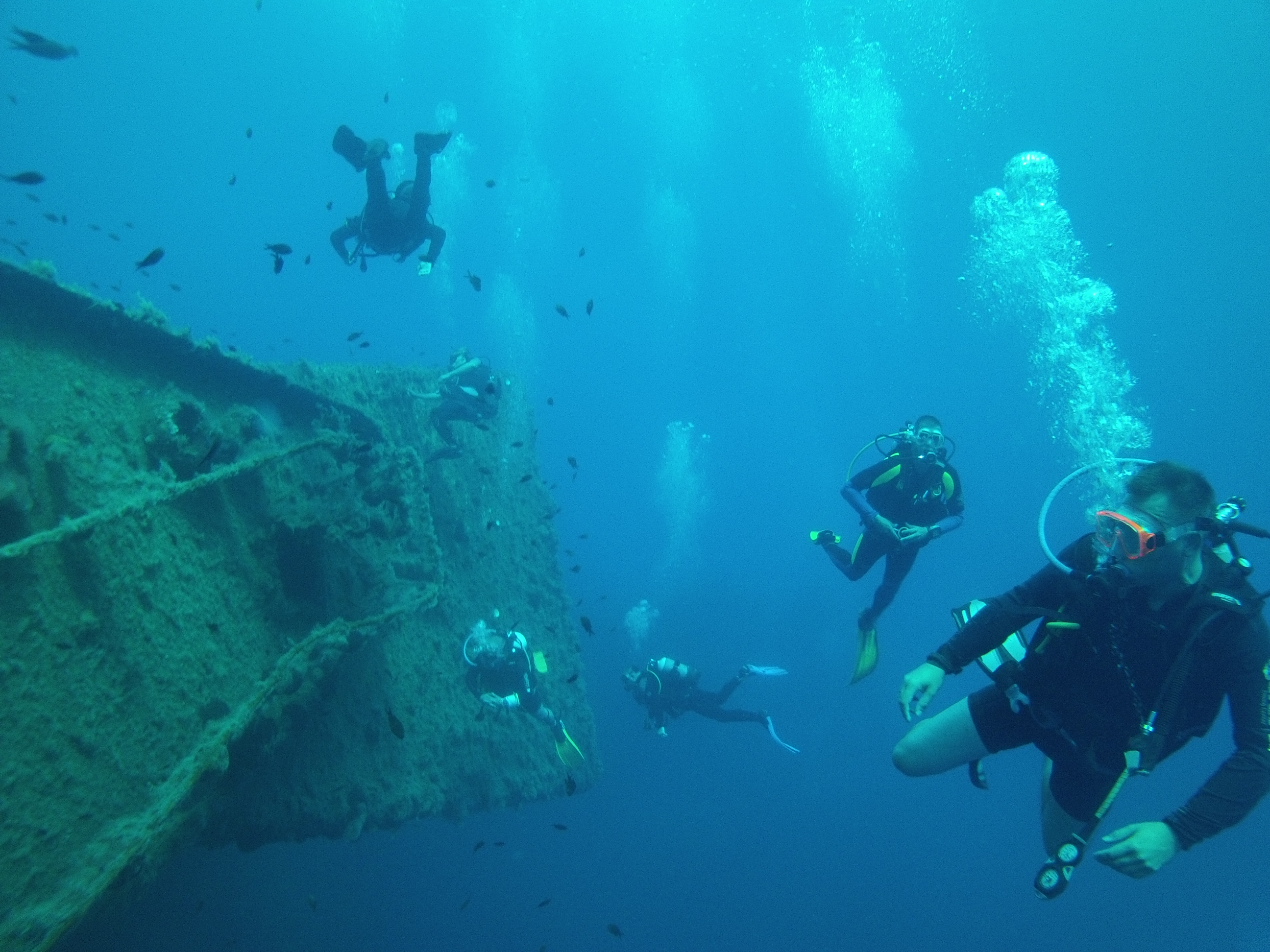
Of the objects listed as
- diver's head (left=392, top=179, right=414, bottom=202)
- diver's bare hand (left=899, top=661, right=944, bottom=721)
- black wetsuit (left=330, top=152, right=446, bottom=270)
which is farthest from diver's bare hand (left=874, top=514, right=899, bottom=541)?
Answer: diver's head (left=392, top=179, right=414, bottom=202)

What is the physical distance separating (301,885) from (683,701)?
27.1ft

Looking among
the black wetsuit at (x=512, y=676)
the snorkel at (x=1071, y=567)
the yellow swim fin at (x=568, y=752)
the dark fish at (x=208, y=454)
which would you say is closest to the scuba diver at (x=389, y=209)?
the dark fish at (x=208, y=454)

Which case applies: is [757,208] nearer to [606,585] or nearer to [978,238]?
[978,238]

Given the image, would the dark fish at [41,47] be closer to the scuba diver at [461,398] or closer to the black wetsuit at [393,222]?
the black wetsuit at [393,222]

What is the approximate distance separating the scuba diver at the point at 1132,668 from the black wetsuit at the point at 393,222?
6.79 metres

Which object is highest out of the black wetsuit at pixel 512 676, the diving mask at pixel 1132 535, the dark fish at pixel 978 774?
the black wetsuit at pixel 512 676

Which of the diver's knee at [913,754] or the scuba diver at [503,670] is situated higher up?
the scuba diver at [503,670]

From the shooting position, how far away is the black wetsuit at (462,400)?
7824 millimetres

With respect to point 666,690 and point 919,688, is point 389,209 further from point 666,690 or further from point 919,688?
point 666,690

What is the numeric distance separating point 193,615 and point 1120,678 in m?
4.85

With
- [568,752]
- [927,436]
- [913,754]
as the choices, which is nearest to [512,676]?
[568,752]

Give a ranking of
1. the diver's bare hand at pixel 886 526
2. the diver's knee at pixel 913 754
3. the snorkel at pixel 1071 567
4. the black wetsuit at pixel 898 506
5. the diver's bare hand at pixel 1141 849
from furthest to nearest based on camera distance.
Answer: the black wetsuit at pixel 898 506 < the diver's bare hand at pixel 886 526 < the diver's knee at pixel 913 754 < the snorkel at pixel 1071 567 < the diver's bare hand at pixel 1141 849

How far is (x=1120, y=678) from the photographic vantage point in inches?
109

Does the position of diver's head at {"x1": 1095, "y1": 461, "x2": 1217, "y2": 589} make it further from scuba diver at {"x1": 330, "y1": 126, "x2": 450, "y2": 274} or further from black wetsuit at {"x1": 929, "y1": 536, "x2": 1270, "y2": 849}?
scuba diver at {"x1": 330, "y1": 126, "x2": 450, "y2": 274}
